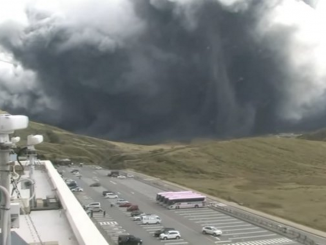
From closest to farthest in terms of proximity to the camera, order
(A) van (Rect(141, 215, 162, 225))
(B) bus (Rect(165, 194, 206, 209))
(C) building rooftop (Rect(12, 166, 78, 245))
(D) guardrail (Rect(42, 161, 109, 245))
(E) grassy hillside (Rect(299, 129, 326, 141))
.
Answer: (D) guardrail (Rect(42, 161, 109, 245)), (C) building rooftop (Rect(12, 166, 78, 245)), (A) van (Rect(141, 215, 162, 225)), (B) bus (Rect(165, 194, 206, 209)), (E) grassy hillside (Rect(299, 129, 326, 141))

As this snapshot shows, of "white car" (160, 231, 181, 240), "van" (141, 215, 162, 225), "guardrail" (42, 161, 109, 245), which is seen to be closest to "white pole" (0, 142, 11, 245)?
"guardrail" (42, 161, 109, 245)

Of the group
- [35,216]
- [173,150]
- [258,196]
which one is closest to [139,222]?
[258,196]

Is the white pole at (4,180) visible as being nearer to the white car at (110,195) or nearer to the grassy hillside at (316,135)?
the white car at (110,195)

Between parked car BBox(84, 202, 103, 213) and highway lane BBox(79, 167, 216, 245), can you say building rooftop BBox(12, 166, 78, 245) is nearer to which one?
highway lane BBox(79, 167, 216, 245)

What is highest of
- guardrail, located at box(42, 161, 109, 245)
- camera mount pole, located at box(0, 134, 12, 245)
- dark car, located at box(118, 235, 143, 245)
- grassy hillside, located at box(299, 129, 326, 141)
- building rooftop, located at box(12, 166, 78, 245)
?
camera mount pole, located at box(0, 134, 12, 245)

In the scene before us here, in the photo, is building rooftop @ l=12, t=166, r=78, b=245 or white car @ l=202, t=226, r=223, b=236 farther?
white car @ l=202, t=226, r=223, b=236

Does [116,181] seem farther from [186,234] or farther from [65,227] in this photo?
[65,227]

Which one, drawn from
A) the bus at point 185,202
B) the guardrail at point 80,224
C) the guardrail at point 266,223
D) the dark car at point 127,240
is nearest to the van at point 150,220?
the guardrail at point 266,223
